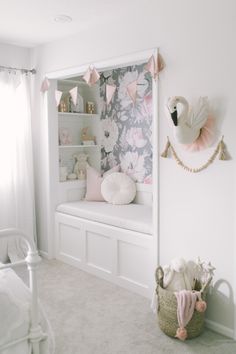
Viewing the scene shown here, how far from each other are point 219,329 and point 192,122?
1457 millimetres

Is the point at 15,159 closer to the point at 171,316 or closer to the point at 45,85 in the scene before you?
the point at 45,85

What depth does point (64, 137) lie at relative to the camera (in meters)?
4.39

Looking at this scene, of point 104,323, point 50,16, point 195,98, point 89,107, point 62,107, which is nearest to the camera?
point 195,98

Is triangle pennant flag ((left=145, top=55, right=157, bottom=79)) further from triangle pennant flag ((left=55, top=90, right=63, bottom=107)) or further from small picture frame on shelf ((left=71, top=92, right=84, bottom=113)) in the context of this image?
small picture frame on shelf ((left=71, top=92, right=84, bottom=113))

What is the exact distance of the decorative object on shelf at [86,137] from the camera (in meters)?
4.49

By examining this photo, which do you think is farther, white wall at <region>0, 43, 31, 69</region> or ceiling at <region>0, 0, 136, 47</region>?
white wall at <region>0, 43, 31, 69</region>

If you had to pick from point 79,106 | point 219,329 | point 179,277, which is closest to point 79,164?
point 79,106

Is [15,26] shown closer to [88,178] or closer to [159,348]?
[88,178]

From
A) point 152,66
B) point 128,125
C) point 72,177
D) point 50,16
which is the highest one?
point 50,16

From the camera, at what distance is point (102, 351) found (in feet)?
7.73

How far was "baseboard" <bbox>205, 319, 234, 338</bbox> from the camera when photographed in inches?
98.4

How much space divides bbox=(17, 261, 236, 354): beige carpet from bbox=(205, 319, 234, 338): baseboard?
46 mm

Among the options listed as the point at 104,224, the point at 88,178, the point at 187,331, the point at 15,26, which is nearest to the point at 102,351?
the point at 187,331

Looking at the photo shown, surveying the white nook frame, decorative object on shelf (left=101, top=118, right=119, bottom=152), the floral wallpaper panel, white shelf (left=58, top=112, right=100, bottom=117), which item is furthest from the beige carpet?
white shelf (left=58, top=112, right=100, bottom=117)
